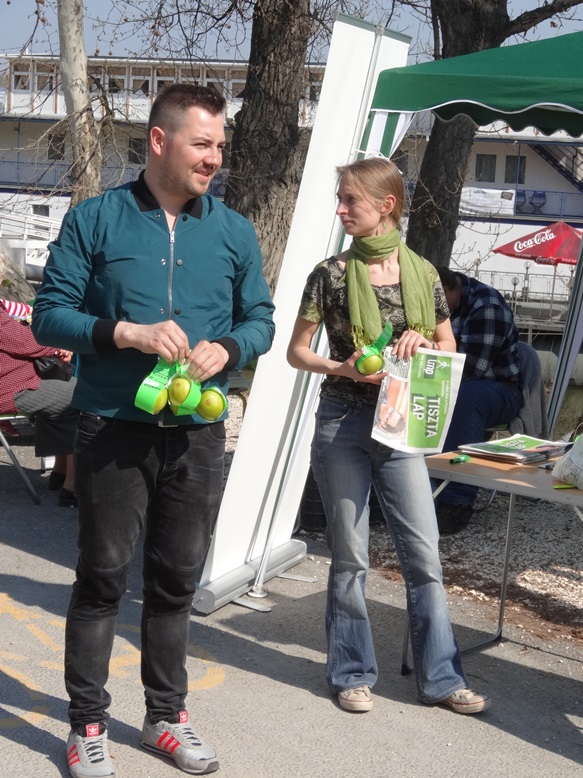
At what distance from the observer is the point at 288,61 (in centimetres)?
912

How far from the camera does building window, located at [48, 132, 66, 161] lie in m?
12.1

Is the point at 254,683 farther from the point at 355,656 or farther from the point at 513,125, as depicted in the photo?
the point at 513,125

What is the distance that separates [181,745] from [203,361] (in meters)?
1.24

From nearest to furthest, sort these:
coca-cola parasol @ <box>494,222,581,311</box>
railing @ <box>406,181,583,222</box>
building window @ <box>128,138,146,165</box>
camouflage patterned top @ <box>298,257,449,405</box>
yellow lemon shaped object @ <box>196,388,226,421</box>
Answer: yellow lemon shaped object @ <box>196,388,226,421</box> → camouflage patterned top @ <box>298,257,449,405</box> → building window @ <box>128,138,146,165</box> → coca-cola parasol @ <box>494,222,581,311</box> → railing @ <box>406,181,583,222</box>

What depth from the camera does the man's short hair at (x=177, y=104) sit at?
3078 millimetres

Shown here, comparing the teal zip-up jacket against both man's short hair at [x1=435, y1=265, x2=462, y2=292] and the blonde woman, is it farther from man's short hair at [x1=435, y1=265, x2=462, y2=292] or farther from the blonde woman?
man's short hair at [x1=435, y1=265, x2=462, y2=292]

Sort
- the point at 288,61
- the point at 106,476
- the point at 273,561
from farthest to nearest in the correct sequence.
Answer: the point at 288,61, the point at 273,561, the point at 106,476

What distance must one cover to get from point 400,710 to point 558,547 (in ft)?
8.61

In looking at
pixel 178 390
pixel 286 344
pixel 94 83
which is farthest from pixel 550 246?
pixel 178 390

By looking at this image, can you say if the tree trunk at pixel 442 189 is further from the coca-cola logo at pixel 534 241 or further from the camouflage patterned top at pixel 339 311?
the coca-cola logo at pixel 534 241

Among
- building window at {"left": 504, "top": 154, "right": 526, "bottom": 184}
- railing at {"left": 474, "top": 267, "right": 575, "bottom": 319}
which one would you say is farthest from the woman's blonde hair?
building window at {"left": 504, "top": 154, "right": 526, "bottom": 184}

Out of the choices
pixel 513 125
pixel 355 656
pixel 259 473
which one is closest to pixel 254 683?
pixel 355 656

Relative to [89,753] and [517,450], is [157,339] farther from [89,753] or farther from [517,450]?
[517,450]

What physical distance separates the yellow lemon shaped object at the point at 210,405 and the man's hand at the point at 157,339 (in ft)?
0.46
